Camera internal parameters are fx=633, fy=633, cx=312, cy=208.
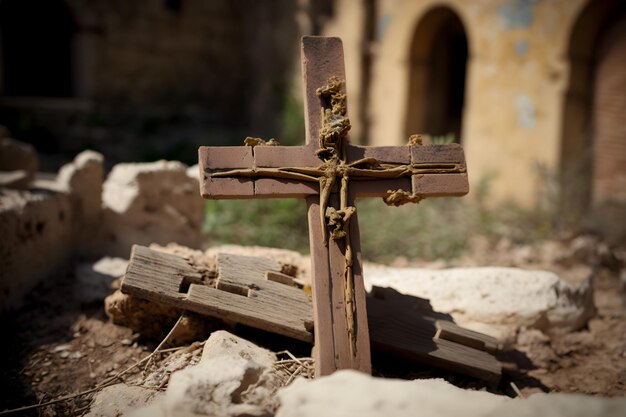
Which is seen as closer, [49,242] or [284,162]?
[284,162]

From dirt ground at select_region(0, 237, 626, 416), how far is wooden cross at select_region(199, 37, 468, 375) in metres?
0.42

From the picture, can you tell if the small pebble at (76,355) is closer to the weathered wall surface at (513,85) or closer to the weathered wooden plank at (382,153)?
the weathered wooden plank at (382,153)

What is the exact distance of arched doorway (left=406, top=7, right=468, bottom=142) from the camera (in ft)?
33.0

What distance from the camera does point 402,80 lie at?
33.3ft

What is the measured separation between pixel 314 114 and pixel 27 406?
1980 millimetres

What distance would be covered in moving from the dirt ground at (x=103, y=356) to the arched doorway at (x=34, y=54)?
9.83 m

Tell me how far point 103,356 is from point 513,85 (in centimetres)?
686

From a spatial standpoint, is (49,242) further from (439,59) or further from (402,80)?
(439,59)

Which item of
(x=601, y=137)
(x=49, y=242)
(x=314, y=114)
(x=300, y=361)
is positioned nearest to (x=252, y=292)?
(x=300, y=361)

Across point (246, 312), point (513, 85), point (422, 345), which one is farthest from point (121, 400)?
point (513, 85)

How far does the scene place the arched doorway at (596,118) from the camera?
7824 millimetres

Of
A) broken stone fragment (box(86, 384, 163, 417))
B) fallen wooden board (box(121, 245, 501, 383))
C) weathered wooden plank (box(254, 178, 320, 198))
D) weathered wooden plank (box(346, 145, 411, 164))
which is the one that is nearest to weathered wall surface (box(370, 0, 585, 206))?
fallen wooden board (box(121, 245, 501, 383))

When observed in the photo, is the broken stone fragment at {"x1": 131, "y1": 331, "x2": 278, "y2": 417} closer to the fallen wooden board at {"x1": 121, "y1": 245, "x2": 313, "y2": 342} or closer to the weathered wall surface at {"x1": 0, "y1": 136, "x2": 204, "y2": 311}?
the fallen wooden board at {"x1": 121, "y1": 245, "x2": 313, "y2": 342}

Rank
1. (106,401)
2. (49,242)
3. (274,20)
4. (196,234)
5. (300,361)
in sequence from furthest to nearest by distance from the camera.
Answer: (274,20) → (196,234) → (49,242) → (300,361) → (106,401)
